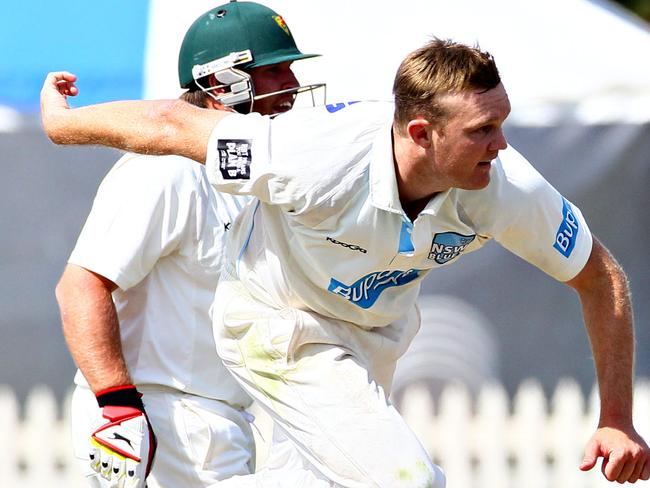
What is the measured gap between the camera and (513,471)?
6602 mm

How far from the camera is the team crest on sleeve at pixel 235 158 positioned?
Answer: 3.02 m

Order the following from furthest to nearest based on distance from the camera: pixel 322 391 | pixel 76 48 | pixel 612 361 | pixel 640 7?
1. pixel 640 7
2. pixel 76 48
3. pixel 612 361
4. pixel 322 391

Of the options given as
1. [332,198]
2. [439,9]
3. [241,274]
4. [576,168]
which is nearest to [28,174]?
[439,9]

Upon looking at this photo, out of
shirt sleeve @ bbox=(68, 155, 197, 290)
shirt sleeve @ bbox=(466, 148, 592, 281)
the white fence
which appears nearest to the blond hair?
shirt sleeve @ bbox=(466, 148, 592, 281)

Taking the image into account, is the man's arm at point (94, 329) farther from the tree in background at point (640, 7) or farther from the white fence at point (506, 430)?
the tree in background at point (640, 7)

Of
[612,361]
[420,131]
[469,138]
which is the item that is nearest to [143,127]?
[420,131]

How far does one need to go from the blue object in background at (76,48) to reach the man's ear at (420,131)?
128 inches

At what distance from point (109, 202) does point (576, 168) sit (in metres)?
3.35

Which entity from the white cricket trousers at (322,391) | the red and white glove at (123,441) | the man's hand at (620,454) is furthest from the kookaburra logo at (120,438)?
the man's hand at (620,454)

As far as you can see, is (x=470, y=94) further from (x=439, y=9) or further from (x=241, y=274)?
(x=439, y=9)

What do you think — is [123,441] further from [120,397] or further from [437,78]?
[437,78]

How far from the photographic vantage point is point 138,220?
3604mm

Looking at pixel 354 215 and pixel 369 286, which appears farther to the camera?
pixel 369 286

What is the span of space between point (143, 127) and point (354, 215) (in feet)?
1.85
